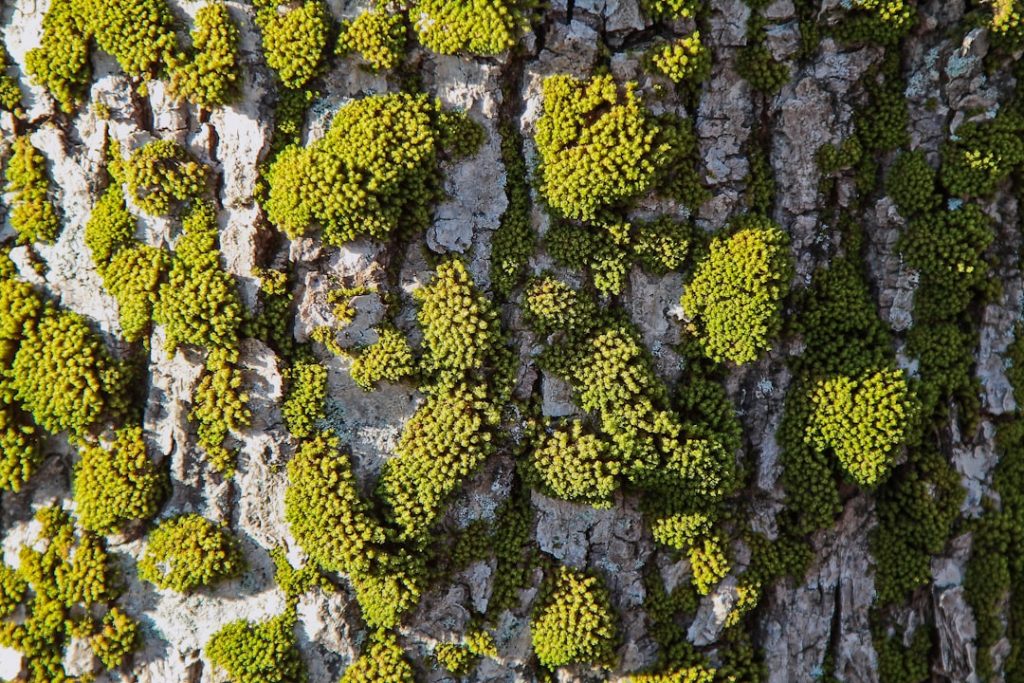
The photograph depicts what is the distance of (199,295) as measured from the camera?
5.41m

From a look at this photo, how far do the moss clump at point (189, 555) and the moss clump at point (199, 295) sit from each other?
1453 millimetres

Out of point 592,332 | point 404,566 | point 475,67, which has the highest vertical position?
point 475,67

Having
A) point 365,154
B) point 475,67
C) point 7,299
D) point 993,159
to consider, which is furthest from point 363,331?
point 993,159

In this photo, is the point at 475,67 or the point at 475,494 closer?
the point at 475,67

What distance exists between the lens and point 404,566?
562 centimetres

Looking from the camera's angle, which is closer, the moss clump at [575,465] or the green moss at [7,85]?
the green moss at [7,85]

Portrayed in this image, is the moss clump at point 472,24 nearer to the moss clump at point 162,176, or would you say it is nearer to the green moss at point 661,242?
the green moss at point 661,242

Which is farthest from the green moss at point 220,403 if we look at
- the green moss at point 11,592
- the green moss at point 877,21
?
the green moss at point 877,21

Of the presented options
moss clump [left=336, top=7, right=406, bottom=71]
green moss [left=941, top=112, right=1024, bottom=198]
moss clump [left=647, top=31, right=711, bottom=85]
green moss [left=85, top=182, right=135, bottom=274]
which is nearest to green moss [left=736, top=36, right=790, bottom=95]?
moss clump [left=647, top=31, right=711, bottom=85]

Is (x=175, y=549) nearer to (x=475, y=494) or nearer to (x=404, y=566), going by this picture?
(x=404, y=566)

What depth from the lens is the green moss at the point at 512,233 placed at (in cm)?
563

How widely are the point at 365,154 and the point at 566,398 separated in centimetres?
242

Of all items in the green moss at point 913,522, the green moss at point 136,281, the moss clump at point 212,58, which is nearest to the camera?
the moss clump at point 212,58

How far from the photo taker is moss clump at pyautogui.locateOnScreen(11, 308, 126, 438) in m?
5.56
